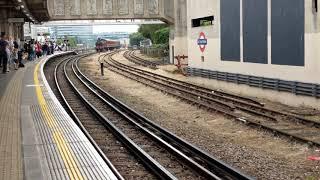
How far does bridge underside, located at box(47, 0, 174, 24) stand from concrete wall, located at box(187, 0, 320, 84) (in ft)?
55.2

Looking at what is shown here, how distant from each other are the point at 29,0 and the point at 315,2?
76.2 ft

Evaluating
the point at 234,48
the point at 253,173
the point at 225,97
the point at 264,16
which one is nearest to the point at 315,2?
the point at 264,16

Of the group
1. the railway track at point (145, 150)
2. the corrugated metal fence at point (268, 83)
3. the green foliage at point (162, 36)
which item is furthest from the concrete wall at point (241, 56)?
the green foliage at point (162, 36)

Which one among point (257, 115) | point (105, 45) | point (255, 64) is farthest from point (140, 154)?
point (105, 45)

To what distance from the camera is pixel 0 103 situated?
49.8 ft

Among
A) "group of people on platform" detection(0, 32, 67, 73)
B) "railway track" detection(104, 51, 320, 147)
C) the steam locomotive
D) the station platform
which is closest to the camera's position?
the station platform

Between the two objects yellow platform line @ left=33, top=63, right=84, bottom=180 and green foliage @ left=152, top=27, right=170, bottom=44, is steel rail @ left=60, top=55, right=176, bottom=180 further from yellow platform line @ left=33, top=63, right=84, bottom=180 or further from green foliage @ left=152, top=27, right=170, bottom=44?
green foliage @ left=152, top=27, right=170, bottom=44

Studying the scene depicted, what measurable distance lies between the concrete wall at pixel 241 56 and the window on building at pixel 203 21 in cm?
25

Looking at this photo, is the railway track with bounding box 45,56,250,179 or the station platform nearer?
the station platform

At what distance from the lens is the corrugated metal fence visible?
17.0m

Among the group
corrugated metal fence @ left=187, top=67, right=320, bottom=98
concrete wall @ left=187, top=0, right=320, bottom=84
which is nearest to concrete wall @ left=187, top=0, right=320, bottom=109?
concrete wall @ left=187, top=0, right=320, bottom=84

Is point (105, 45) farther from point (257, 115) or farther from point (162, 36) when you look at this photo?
point (257, 115)

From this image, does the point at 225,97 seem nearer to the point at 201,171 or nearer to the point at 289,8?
the point at 289,8

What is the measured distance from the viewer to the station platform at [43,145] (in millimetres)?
7738
